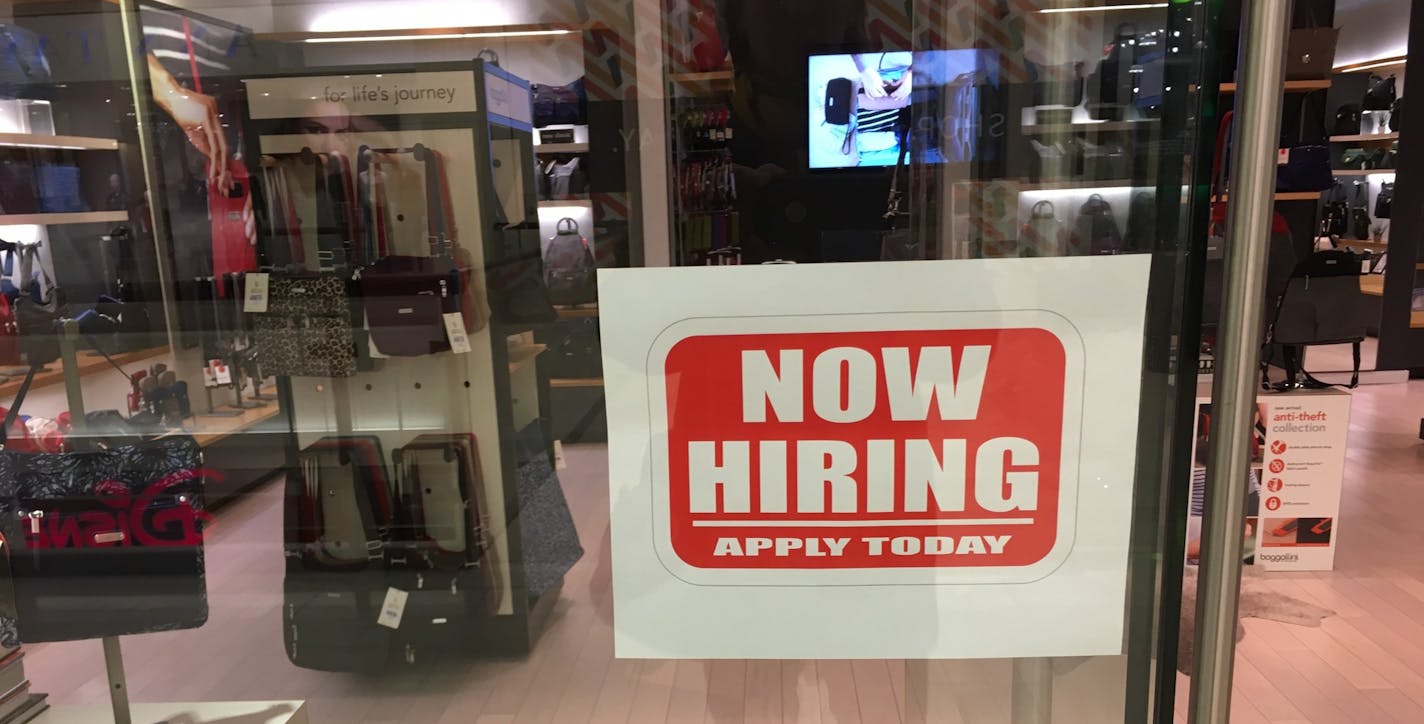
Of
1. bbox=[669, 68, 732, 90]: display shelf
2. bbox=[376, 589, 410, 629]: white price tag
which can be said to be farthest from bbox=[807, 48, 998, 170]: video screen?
bbox=[376, 589, 410, 629]: white price tag

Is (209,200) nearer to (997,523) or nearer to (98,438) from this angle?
(98,438)

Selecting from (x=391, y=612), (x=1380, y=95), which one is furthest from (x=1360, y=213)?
(x=391, y=612)

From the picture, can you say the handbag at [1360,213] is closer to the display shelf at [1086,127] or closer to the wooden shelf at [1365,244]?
the wooden shelf at [1365,244]

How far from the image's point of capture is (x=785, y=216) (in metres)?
0.83

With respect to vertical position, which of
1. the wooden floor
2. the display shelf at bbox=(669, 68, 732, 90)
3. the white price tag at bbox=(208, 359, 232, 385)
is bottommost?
the wooden floor

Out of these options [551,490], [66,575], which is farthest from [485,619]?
[66,575]

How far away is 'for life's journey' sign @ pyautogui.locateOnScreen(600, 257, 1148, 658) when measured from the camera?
74 centimetres

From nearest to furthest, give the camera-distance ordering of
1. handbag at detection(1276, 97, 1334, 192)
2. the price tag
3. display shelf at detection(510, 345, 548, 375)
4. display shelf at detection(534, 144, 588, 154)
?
display shelf at detection(534, 144, 588, 154), display shelf at detection(510, 345, 548, 375), the price tag, handbag at detection(1276, 97, 1334, 192)

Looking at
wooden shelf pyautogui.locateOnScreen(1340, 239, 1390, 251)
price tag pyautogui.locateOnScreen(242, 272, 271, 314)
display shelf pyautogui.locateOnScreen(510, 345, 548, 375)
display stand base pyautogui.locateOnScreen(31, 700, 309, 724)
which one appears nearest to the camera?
display shelf pyautogui.locateOnScreen(510, 345, 548, 375)

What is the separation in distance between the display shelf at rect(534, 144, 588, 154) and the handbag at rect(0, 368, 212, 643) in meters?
0.60

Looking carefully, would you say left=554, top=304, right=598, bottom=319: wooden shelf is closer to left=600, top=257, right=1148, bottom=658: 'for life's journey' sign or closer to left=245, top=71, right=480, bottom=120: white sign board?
left=600, top=257, right=1148, bottom=658: 'for life's journey' sign

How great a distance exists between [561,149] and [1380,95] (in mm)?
8212

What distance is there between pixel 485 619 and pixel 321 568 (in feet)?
1.40

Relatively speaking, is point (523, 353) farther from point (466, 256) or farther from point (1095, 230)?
point (1095, 230)
